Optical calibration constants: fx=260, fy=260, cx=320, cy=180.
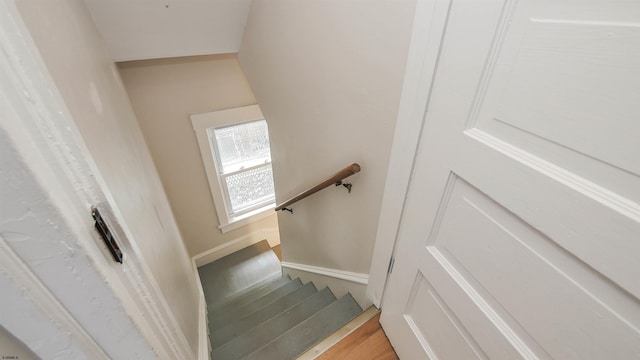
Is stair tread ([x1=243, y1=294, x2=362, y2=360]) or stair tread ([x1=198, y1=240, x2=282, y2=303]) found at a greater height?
stair tread ([x1=243, y1=294, x2=362, y2=360])

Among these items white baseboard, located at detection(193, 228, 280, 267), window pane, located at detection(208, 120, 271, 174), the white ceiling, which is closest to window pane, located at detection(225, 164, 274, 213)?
window pane, located at detection(208, 120, 271, 174)

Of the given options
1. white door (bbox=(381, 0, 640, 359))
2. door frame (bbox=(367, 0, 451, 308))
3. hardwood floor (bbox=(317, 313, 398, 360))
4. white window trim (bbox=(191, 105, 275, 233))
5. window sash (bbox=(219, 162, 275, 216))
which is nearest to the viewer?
white door (bbox=(381, 0, 640, 359))

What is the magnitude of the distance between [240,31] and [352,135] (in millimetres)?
1185

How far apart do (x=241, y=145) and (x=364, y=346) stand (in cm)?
227

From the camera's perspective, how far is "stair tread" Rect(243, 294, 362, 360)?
1363 mm

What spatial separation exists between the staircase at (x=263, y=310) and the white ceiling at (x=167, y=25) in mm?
1811

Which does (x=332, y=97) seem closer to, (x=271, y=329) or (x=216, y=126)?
(x=271, y=329)

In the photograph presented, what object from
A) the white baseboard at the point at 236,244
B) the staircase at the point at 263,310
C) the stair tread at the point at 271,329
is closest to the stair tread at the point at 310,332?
the staircase at the point at 263,310

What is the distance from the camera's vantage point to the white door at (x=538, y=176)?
38cm

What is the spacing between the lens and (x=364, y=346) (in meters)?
1.15

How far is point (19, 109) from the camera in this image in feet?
0.91

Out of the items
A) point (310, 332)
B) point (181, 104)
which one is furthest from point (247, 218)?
point (310, 332)

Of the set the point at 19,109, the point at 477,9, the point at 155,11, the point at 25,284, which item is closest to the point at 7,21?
the point at 19,109

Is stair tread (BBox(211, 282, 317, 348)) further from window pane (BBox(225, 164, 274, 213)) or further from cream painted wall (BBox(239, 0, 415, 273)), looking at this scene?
window pane (BBox(225, 164, 274, 213))
